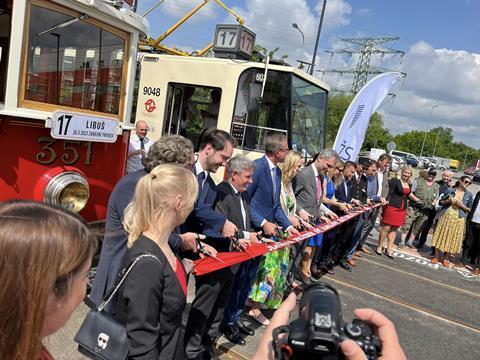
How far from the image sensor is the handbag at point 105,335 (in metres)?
1.81

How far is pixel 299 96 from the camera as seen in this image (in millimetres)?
7453

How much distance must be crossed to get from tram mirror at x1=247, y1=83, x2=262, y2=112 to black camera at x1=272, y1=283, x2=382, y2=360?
247 inches

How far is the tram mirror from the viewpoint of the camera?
24.0 feet

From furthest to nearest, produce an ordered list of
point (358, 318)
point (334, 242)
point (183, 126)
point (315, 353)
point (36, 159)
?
point (183, 126)
point (334, 242)
point (36, 159)
point (358, 318)
point (315, 353)

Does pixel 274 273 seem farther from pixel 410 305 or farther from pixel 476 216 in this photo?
pixel 476 216

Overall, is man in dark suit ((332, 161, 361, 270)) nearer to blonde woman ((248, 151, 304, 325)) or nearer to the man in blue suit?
blonde woman ((248, 151, 304, 325))

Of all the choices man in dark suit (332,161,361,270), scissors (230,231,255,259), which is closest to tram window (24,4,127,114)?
scissors (230,231,255,259)

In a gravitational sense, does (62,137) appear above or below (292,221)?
above

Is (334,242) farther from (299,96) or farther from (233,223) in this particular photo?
(233,223)

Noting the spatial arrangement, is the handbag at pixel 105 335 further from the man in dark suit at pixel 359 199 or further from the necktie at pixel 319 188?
the man in dark suit at pixel 359 199

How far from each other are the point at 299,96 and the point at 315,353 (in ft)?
22.0

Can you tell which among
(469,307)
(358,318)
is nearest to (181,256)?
(358,318)

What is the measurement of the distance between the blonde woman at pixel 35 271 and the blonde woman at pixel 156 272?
0.81 m

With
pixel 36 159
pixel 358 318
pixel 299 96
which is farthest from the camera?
pixel 299 96
